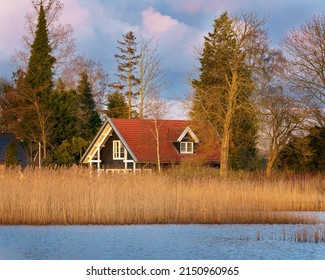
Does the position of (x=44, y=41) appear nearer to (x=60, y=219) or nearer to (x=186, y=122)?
(x=186, y=122)

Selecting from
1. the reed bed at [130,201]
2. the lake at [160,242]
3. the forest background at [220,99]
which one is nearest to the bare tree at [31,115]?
the forest background at [220,99]

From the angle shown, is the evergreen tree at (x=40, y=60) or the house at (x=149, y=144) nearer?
the house at (x=149, y=144)

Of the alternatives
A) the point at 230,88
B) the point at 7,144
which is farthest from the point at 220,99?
the point at 7,144

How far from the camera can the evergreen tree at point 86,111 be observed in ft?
173

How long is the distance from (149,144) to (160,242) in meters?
26.1

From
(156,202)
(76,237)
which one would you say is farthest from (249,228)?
(76,237)

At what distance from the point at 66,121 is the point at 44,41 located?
18.5ft

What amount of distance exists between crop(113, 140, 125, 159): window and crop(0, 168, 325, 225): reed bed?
2107 cm

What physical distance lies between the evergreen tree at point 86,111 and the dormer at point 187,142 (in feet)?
39.2

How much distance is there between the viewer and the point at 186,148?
42344 mm

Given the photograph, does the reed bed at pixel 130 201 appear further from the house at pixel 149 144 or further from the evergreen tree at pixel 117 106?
the evergreen tree at pixel 117 106

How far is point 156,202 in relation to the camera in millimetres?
19406

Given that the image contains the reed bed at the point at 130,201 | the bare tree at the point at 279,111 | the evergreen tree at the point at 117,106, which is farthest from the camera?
the evergreen tree at the point at 117,106

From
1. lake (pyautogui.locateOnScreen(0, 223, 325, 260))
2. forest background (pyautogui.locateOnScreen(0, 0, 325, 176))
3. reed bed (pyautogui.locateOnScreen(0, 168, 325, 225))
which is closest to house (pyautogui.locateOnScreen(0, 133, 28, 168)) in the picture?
forest background (pyautogui.locateOnScreen(0, 0, 325, 176))
